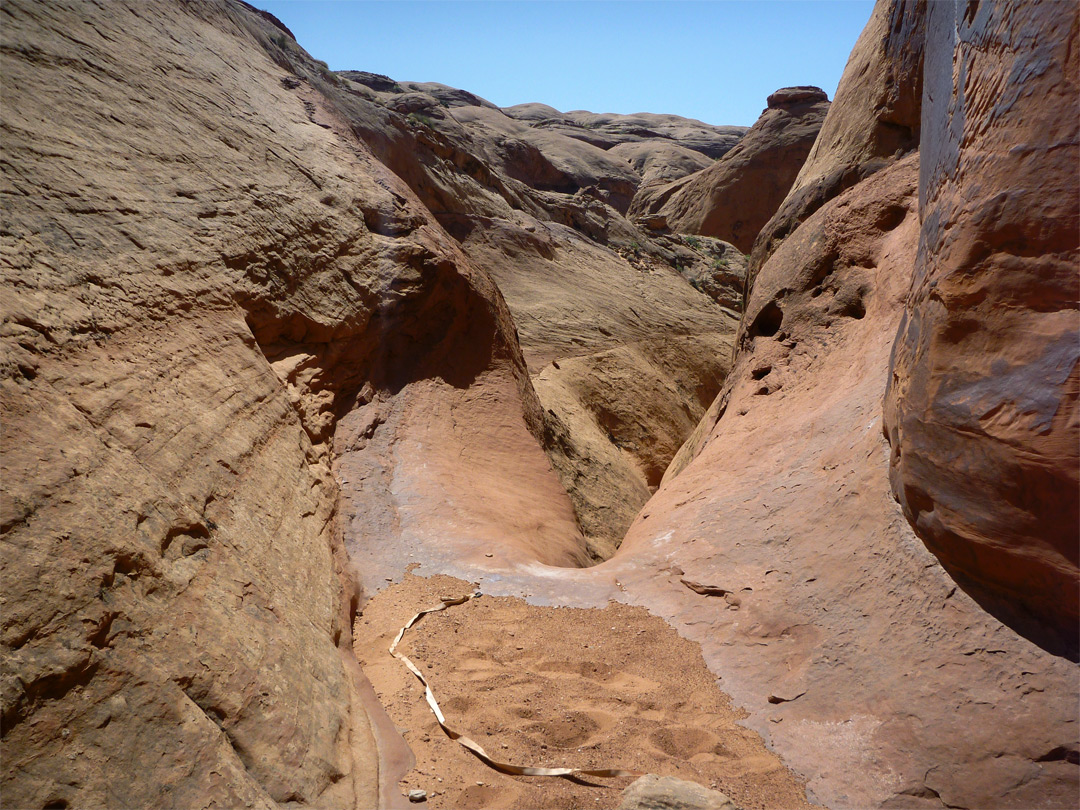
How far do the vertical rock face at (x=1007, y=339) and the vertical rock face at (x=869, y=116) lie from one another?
12.2 ft

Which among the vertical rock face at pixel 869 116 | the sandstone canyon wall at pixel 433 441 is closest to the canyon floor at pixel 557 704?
the sandstone canyon wall at pixel 433 441

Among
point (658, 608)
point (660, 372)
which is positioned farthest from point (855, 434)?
point (660, 372)

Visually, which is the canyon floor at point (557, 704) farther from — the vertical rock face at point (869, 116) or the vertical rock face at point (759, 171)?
the vertical rock face at point (759, 171)

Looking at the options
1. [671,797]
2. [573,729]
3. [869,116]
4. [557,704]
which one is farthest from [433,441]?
[869,116]

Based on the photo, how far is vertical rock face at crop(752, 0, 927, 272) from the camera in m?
6.20

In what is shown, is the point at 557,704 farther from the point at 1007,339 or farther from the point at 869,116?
the point at 869,116

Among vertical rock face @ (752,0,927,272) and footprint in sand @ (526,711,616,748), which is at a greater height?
vertical rock face @ (752,0,927,272)

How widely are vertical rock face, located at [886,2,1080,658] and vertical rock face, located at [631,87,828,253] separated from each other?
18465 millimetres

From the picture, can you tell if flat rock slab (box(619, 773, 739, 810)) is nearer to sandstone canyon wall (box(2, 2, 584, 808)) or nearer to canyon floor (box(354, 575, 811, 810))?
canyon floor (box(354, 575, 811, 810))

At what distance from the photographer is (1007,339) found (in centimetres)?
242

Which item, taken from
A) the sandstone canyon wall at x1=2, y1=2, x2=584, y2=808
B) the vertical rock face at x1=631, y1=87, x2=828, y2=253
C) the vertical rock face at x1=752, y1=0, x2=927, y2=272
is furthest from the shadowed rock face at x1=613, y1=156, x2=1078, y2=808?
the vertical rock face at x1=631, y1=87, x2=828, y2=253

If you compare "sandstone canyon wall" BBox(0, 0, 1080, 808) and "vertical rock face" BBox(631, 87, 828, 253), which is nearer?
"sandstone canyon wall" BBox(0, 0, 1080, 808)

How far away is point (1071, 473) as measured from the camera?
85.4 inches

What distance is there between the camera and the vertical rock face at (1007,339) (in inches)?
88.3
